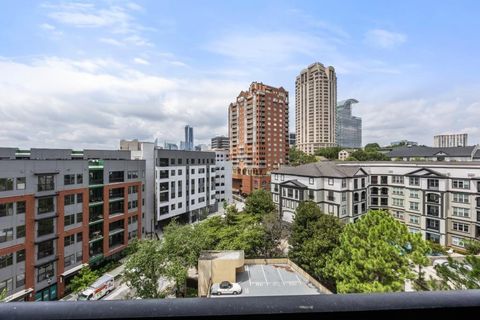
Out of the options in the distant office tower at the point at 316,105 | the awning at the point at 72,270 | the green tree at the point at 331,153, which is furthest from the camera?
the distant office tower at the point at 316,105

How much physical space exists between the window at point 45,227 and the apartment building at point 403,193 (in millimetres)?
18697

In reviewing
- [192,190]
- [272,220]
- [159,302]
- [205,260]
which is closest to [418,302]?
[159,302]

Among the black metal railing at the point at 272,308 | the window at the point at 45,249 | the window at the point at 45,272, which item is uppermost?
the black metal railing at the point at 272,308

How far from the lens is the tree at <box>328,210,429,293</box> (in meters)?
9.48

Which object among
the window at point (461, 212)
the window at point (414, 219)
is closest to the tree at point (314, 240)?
the window at point (461, 212)

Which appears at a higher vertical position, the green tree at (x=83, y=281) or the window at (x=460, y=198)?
the window at (x=460, y=198)

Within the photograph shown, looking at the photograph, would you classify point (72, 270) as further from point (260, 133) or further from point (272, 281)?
point (260, 133)

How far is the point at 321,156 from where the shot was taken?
231 ft

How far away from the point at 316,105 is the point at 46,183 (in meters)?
78.2

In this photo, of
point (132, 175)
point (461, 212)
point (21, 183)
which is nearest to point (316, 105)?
point (461, 212)

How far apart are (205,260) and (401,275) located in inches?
320

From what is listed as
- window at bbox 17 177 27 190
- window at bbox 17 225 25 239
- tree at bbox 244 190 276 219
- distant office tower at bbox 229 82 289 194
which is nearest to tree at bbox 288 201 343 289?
tree at bbox 244 190 276 219

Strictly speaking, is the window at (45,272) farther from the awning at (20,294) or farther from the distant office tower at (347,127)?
the distant office tower at (347,127)

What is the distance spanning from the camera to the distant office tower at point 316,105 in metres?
82.2
